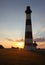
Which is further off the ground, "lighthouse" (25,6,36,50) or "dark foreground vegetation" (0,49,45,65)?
"lighthouse" (25,6,36,50)

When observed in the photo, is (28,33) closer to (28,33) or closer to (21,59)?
(28,33)

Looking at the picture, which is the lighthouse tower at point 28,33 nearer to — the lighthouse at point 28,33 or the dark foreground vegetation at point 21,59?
the lighthouse at point 28,33

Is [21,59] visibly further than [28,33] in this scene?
No

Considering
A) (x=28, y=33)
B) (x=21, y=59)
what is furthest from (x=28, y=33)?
(x=21, y=59)

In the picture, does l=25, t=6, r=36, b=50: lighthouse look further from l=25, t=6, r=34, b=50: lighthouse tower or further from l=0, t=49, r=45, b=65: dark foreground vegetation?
l=0, t=49, r=45, b=65: dark foreground vegetation

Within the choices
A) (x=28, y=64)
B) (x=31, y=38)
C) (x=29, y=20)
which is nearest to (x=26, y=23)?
(x=29, y=20)

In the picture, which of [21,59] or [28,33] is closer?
[21,59]

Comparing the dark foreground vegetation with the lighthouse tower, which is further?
the lighthouse tower

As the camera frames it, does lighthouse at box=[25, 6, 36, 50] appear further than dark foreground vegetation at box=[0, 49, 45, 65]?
Yes

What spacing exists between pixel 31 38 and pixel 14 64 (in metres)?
17.2

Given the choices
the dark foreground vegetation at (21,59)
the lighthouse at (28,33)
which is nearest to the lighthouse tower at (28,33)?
the lighthouse at (28,33)

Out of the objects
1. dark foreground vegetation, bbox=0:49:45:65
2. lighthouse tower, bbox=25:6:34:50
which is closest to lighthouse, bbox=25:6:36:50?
lighthouse tower, bbox=25:6:34:50

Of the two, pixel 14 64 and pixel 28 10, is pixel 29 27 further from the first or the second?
pixel 14 64

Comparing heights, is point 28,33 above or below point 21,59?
above
